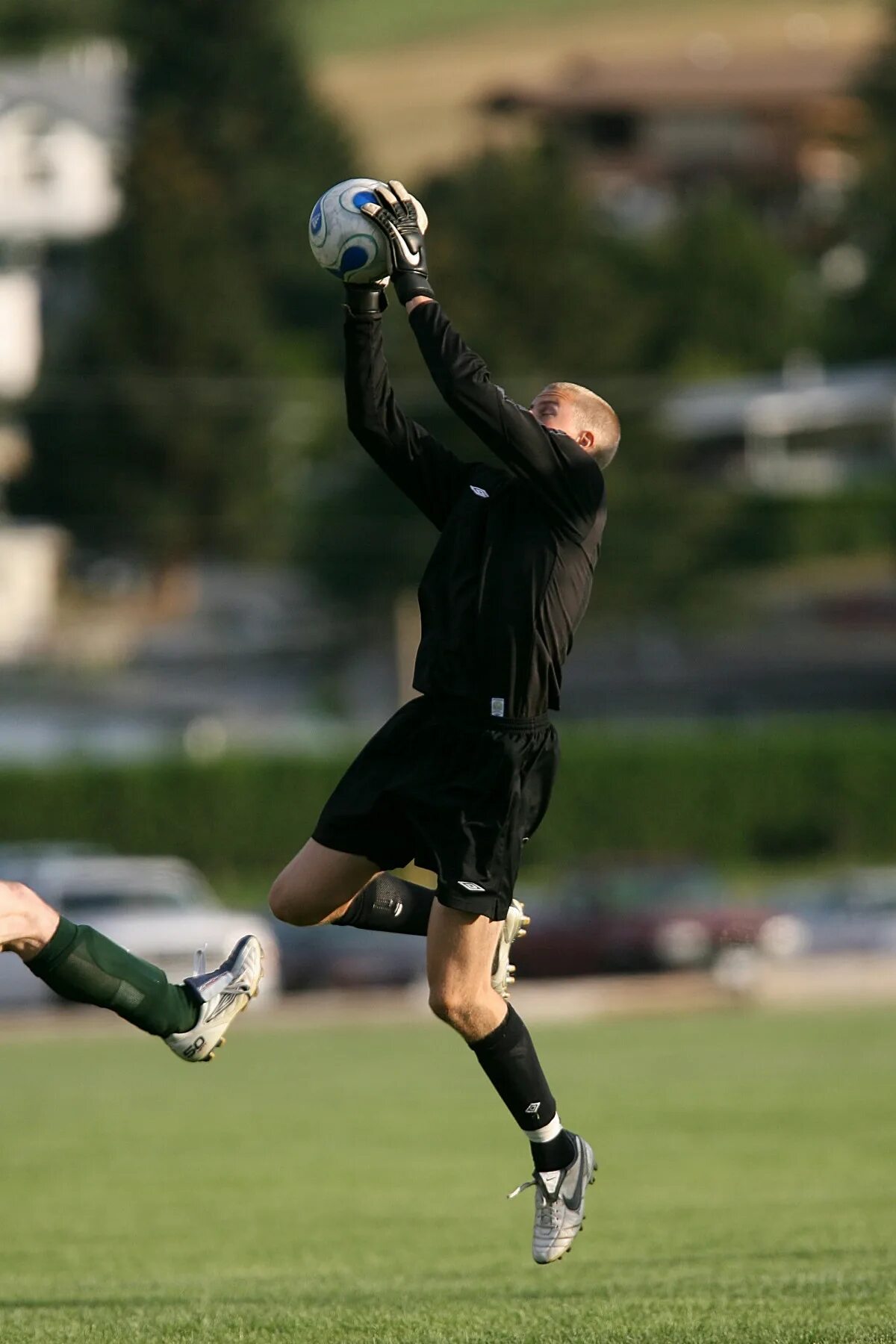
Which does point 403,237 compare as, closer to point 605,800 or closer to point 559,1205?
point 559,1205

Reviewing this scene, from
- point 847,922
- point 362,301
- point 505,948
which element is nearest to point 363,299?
point 362,301

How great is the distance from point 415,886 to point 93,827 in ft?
119

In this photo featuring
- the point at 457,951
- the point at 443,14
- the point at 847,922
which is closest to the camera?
the point at 457,951

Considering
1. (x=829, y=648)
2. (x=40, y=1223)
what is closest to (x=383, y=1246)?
(x=40, y=1223)

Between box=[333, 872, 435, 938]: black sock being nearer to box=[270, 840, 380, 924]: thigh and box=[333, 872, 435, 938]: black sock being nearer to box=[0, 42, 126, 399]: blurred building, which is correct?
box=[270, 840, 380, 924]: thigh

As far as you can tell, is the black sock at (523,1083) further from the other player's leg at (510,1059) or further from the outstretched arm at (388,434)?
the outstretched arm at (388,434)

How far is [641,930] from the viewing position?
2764 cm

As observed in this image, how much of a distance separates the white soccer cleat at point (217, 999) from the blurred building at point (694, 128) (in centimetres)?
8785

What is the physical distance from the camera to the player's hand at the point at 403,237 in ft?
23.6

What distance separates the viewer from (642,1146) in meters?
13.5

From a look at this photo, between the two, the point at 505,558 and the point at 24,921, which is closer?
the point at 24,921

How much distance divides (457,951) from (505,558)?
47.8 inches

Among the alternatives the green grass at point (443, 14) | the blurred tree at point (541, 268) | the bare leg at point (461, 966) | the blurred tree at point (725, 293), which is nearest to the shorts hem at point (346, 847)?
the bare leg at point (461, 966)

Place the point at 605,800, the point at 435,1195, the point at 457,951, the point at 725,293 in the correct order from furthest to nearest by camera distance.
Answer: the point at 725,293 → the point at 605,800 → the point at 435,1195 → the point at 457,951
